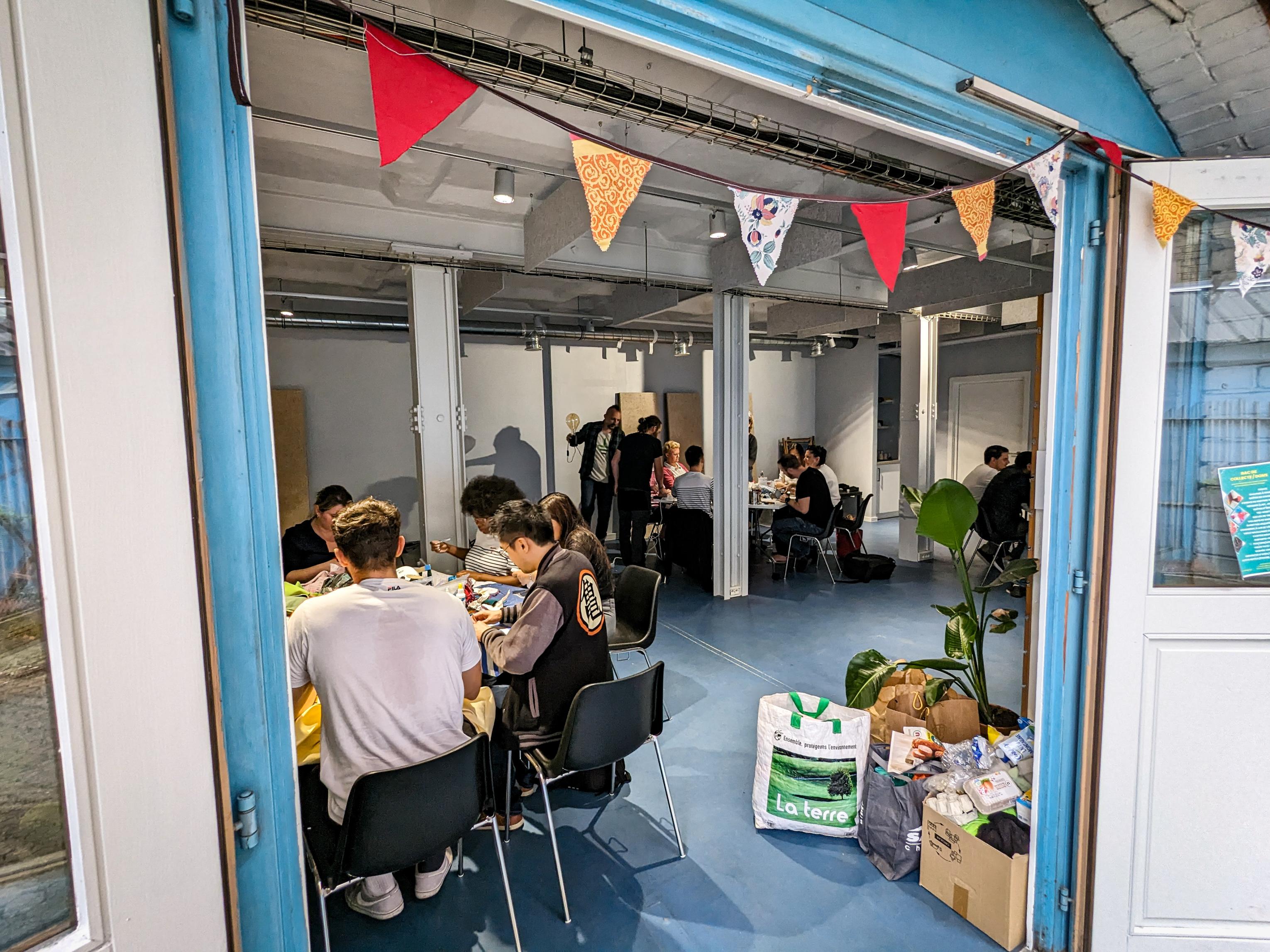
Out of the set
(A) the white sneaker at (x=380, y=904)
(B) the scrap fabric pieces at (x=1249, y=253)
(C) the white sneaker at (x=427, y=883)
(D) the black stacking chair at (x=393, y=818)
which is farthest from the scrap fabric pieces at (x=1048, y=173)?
(A) the white sneaker at (x=380, y=904)

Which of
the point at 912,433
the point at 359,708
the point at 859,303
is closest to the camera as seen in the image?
the point at 359,708

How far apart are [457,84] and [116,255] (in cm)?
75

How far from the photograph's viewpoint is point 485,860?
2.59 m

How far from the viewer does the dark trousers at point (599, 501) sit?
8031mm

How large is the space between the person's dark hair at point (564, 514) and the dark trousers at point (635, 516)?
3.14 meters

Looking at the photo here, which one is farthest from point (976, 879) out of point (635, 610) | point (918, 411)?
point (918, 411)

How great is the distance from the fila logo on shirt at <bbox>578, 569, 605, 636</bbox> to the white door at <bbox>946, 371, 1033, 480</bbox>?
900 cm

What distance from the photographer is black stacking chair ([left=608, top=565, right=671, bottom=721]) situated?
11.6ft

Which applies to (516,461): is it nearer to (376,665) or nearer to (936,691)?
(936,691)

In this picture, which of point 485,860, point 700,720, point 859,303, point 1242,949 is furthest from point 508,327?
point 1242,949

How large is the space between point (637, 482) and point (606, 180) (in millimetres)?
5216

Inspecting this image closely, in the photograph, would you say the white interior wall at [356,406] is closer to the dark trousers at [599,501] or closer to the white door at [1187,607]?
the dark trousers at [599,501]

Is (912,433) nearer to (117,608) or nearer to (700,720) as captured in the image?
(700,720)

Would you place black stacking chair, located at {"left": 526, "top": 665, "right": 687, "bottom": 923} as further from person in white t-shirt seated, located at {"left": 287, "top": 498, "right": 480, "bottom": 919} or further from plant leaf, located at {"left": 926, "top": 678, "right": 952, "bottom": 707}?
plant leaf, located at {"left": 926, "top": 678, "right": 952, "bottom": 707}
